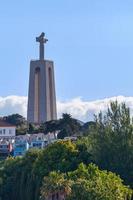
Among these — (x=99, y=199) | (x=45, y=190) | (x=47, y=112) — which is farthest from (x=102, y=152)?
(x=47, y=112)

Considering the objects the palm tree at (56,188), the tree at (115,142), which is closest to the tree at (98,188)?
the palm tree at (56,188)

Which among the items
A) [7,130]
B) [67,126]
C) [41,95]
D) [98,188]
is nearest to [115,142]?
[98,188]

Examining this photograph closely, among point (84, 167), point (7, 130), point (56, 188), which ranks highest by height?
point (7, 130)

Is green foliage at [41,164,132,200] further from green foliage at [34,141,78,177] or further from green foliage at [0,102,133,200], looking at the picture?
green foliage at [34,141,78,177]

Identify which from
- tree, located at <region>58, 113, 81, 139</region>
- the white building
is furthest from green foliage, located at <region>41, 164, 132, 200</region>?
the white building

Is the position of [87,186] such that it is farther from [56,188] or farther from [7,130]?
[7,130]

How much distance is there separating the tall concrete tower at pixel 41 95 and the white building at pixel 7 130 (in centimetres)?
798

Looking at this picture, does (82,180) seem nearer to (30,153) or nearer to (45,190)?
(45,190)

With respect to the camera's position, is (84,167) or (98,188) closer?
(98,188)

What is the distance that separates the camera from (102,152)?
4816cm

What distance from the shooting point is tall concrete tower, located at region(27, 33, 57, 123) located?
119312mm

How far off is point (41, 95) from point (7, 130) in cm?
1200

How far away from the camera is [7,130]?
10919 centimetres

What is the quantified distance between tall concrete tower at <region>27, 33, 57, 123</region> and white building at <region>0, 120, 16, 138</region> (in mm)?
7976
